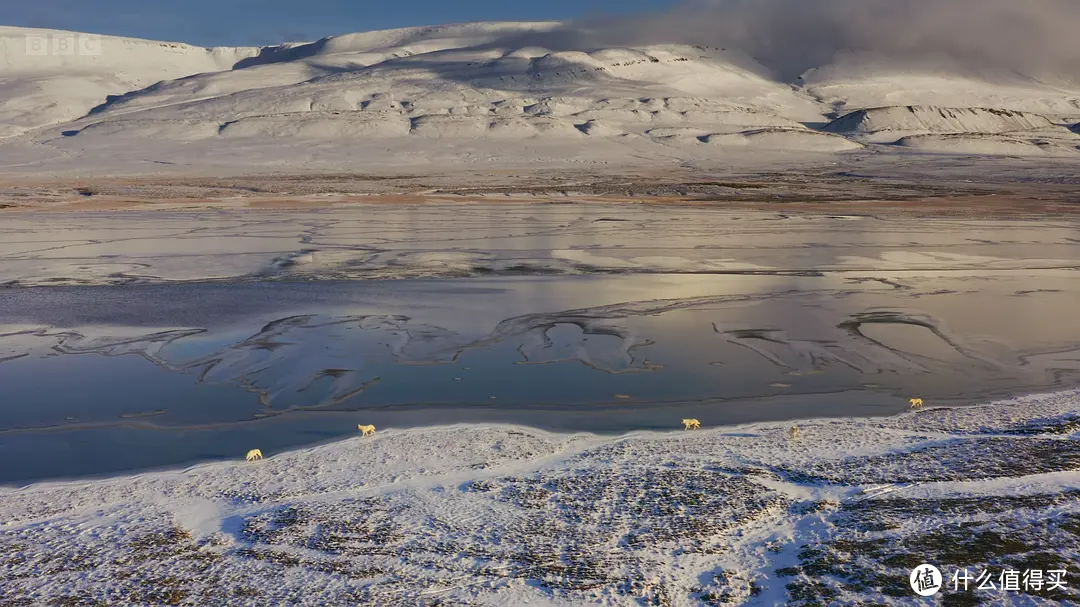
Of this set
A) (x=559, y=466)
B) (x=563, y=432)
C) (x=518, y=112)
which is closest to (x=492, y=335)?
(x=563, y=432)

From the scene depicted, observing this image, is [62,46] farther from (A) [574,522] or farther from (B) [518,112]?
(A) [574,522]

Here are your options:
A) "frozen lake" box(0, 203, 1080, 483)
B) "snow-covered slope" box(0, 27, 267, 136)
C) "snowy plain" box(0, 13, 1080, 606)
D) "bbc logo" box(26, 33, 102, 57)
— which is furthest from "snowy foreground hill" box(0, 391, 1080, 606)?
"bbc logo" box(26, 33, 102, 57)

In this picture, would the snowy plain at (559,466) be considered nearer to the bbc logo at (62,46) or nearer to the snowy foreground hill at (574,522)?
the snowy foreground hill at (574,522)

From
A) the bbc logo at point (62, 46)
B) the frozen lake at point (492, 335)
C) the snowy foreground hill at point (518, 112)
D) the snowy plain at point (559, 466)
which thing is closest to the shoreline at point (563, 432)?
the snowy plain at point (559, 466)

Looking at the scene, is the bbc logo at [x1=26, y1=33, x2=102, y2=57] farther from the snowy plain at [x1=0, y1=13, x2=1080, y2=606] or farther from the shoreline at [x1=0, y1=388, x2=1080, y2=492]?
the shoreline at [x1=0, y1=388, x2=1080, y2=492]

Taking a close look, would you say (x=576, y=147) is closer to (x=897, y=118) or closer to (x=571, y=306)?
(x=897, y=118)

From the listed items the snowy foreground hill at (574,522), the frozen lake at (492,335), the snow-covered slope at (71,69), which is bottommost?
Result: the snow-covered slope at (71,69)

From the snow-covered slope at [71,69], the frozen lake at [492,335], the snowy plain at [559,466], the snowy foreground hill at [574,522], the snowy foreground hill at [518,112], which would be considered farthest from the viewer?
the snow-covered slope at [71,69]
